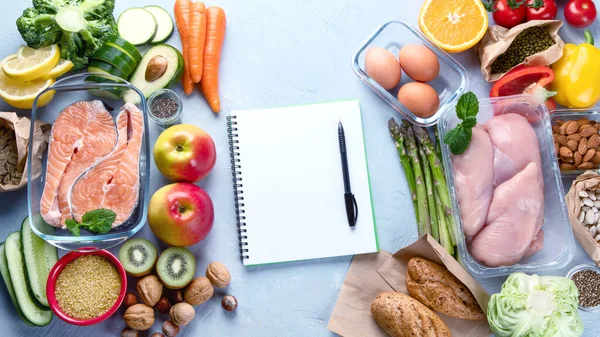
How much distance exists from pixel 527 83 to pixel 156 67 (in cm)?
110

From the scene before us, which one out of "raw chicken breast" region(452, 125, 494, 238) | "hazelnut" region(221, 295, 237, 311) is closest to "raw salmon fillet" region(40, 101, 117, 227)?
"hazelnut" region(221, 295, 237, 311)

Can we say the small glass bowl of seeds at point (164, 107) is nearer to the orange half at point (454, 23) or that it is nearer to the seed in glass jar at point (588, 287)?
the orange half at point (454, 23)

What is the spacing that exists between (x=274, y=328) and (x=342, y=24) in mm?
939

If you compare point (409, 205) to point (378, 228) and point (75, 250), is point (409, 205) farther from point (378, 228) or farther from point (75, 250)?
point (75, 250)

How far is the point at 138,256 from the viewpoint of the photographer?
1810 mm

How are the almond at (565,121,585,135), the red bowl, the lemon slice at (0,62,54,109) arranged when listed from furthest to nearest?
the almond at (565,121,585,135) < the lemon slice at (0,62,54,109) < the red bowl

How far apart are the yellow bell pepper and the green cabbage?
55cm

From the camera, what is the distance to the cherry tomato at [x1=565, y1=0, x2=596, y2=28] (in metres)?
1.94

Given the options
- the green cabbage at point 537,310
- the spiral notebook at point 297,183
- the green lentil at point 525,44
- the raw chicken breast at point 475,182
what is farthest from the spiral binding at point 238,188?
the green lentil at point 525,44

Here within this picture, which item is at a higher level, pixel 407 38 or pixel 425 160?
pixel 407 38

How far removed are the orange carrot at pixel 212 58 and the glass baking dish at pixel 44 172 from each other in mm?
222

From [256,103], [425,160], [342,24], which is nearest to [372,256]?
[425,160]

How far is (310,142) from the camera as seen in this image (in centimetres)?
194

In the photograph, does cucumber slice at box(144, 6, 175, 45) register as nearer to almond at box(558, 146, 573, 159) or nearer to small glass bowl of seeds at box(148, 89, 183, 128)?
small glass bowl of seeds at box(148, 89, 183, 128)
